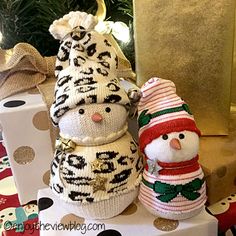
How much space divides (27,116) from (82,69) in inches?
6.1

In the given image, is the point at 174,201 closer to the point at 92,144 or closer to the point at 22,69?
the point at 92,144

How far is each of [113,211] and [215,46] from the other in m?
0.28

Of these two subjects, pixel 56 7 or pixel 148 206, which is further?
pixel 56 7

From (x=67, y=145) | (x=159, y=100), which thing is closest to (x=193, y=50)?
(x=159, y=100)

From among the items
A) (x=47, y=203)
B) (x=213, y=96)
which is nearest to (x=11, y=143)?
(x=47, y=203)

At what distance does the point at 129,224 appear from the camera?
531 millimetres

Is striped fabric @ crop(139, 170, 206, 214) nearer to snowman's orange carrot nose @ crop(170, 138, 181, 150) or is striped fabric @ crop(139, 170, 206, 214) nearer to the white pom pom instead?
snowman's orange carrot nose @ crop(170, 138, 181, 150)

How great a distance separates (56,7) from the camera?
2.37 feet

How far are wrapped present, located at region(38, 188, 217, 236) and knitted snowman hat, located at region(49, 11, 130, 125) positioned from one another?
133 mm

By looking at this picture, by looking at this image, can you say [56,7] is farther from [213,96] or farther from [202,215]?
[202,215]

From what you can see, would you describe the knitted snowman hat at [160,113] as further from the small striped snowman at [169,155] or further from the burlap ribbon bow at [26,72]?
the burlap ribbon bow at [26,72]

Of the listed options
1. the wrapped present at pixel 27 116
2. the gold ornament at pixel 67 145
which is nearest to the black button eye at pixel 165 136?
the gold ornament at pixel 67 145

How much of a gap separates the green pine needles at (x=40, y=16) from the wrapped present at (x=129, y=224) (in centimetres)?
34

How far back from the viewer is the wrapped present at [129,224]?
0.52 m
